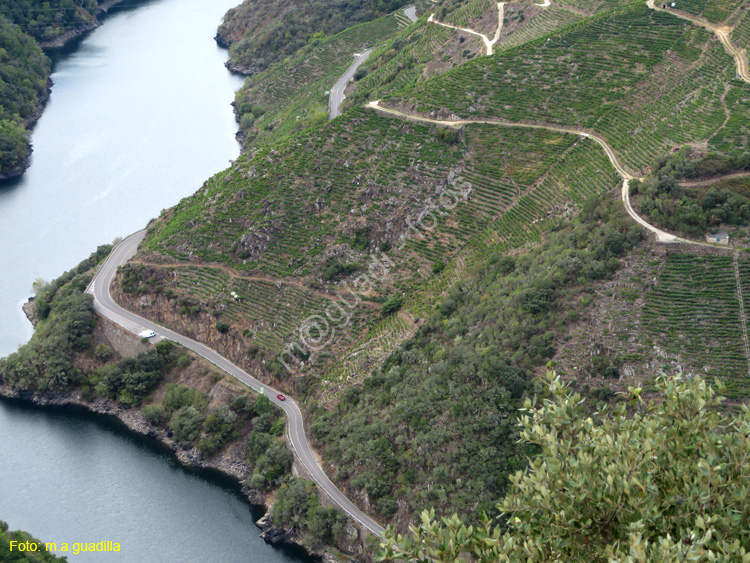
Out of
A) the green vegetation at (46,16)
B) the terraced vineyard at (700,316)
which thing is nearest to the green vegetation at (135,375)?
the terraced vineyard at (700,316)

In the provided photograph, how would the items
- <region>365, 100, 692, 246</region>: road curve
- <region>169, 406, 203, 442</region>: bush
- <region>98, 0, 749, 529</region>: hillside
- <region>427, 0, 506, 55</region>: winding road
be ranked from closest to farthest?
<region>98, 0, 749, 529</region>: hillside < <region>365, 100, 692, 246</region>: road curve < <region>169, 406, 203, 442</region>: bush < <region>427, 0, 506, 55</region>: winding road

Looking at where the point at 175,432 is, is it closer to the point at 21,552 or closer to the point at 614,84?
the point at 21,552

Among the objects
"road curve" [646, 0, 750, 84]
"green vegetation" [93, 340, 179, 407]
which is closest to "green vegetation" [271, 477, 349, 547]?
"green vegetation" [93, 340, 179, 407]

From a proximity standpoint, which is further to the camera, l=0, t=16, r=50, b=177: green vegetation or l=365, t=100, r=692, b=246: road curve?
l=0, t=16, r=50, b=177: green vegetation

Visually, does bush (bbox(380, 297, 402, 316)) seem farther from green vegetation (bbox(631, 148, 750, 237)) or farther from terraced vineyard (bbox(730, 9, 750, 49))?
terraced vineyard (bbox(730, 9, 750, 49))

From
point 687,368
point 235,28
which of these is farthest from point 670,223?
point 235,28

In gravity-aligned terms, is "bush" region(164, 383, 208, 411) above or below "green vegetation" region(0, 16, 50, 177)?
below

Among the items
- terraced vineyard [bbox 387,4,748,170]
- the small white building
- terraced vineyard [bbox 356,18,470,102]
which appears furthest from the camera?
terraced vineyard [bbox 356,18,470,102]

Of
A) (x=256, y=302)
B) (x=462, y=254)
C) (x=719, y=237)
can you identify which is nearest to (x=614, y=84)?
(x=462, y=254)
